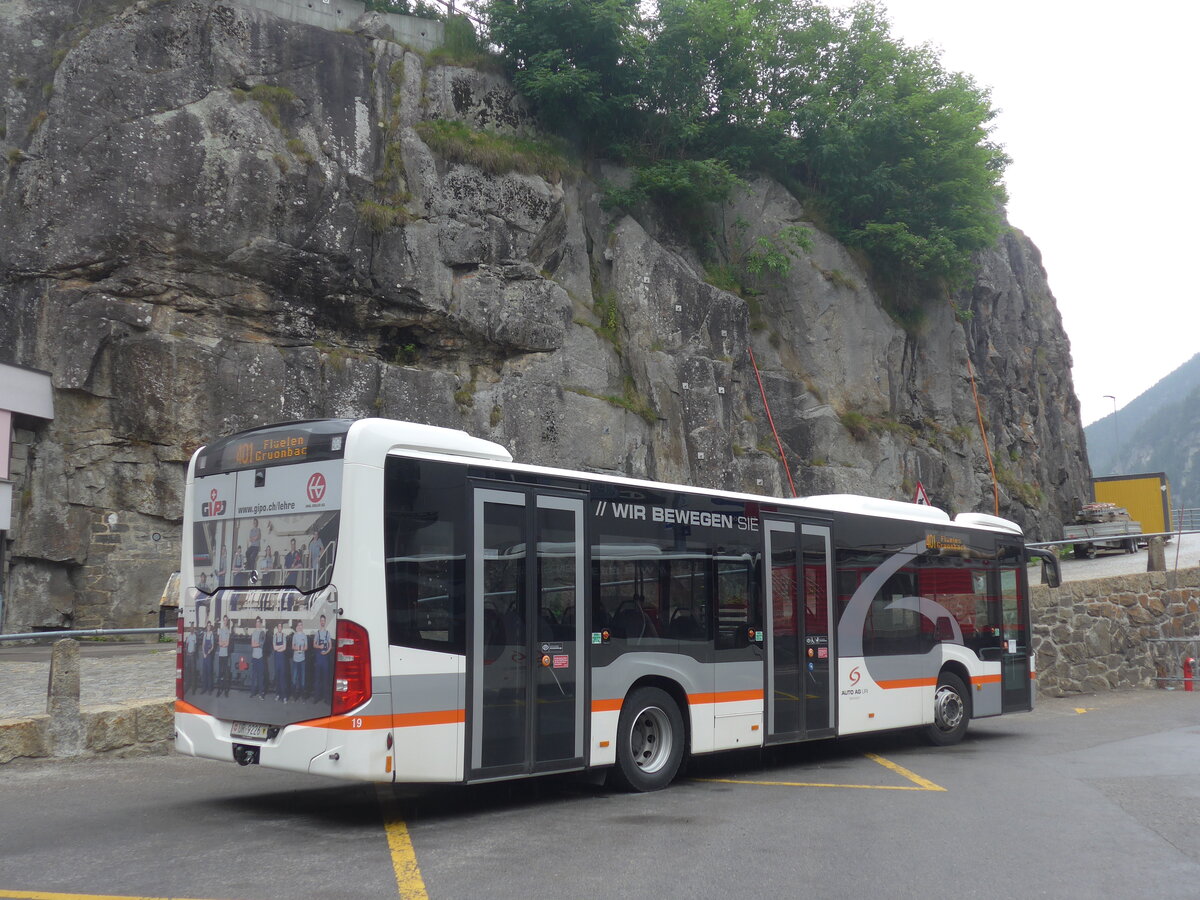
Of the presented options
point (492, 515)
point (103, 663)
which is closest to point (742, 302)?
point (103, 663)

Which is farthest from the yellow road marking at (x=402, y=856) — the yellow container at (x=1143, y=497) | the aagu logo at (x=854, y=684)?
the yellow container at (x=1143, y=497)

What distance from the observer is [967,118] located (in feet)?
115

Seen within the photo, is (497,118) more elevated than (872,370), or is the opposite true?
(497,118)

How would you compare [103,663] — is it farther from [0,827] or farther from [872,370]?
[872,370]

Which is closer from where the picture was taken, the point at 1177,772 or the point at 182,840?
the point at 182,840

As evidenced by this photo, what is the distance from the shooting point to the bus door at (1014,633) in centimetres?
1520

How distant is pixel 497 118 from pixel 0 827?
25.1m

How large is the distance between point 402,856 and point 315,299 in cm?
1986

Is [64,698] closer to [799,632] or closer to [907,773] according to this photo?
[799,632]

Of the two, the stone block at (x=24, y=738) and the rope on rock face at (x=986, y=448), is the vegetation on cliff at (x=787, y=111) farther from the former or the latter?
the stone block at (x=24, y=738)

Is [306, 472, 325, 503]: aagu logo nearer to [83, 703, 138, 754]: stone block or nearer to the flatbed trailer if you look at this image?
[83, 703, 138, 754]: stone block

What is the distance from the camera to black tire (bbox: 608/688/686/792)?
9773mm

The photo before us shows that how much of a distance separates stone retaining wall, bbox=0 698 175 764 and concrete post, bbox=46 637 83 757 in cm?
4

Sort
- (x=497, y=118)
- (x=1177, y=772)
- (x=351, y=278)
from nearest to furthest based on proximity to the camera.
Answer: (x=1177, y=772) < (x=351, y=278) < (x=497, y=118)
